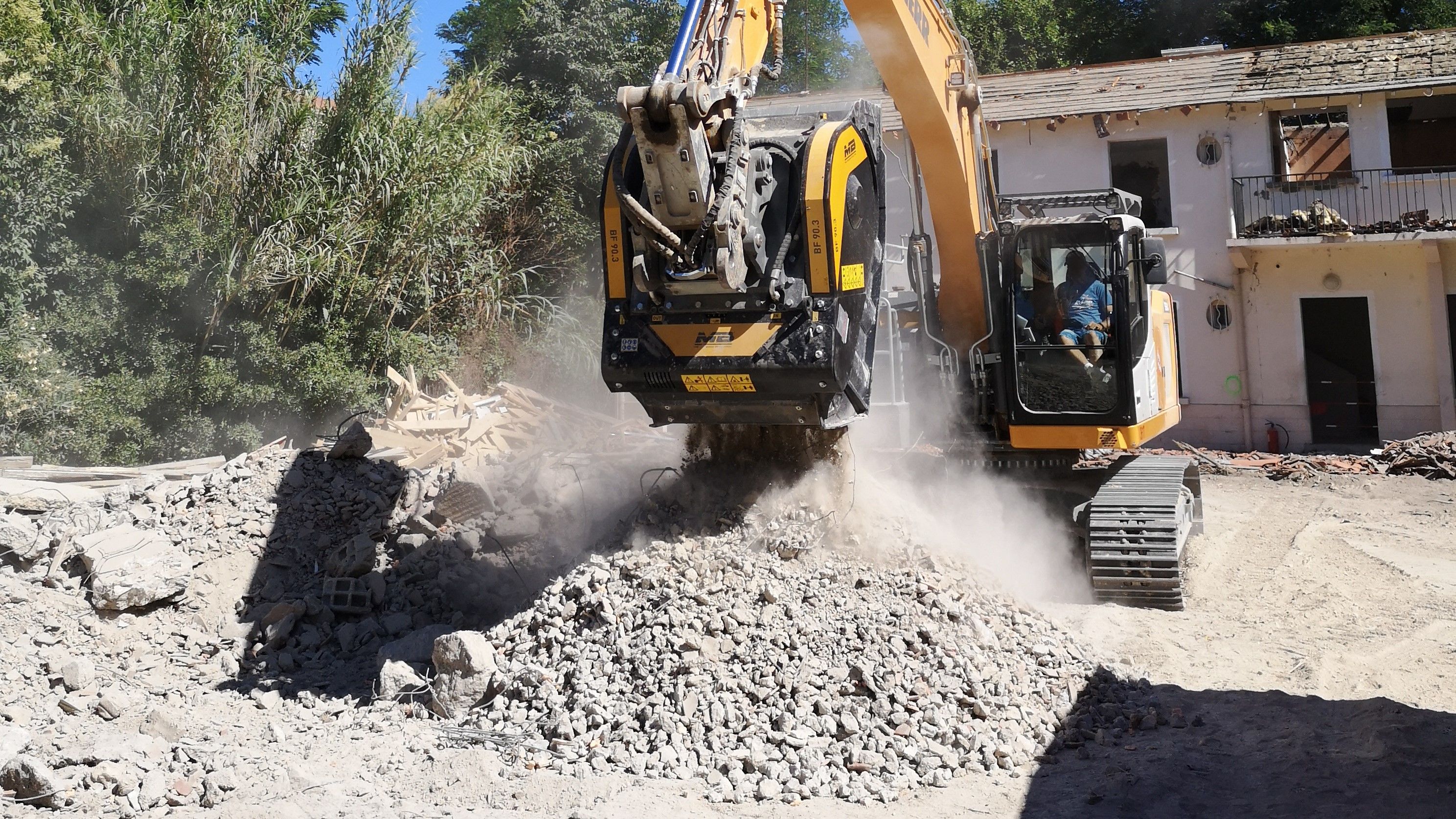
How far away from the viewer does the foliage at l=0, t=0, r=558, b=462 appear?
10891mm

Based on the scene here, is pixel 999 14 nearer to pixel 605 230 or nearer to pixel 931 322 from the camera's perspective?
pixel 931 322

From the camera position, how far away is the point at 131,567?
6.72m

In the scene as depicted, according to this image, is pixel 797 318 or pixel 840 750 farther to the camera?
pixel 797 318

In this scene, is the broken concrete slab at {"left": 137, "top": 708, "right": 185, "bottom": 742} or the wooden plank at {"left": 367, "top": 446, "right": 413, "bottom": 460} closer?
the broken concrete slab at {"left": 137, "top": 708, "right": 185, "bottom": 742}

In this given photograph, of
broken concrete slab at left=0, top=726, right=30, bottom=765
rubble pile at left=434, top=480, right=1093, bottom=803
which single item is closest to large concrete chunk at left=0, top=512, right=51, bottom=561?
broken concrete slab at left=0, top=726, right=30, bottom=765

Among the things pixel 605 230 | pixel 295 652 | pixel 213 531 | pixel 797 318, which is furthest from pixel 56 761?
pixel 797 318

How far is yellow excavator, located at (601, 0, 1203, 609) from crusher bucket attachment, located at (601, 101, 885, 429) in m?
0.01

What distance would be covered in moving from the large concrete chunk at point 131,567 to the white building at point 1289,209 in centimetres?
1370

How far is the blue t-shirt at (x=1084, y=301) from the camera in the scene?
23.9 feet

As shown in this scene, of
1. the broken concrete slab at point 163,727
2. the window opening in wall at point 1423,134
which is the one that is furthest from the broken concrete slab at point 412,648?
the window opening in wall at point 1423,134

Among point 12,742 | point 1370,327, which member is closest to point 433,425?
point 12,742

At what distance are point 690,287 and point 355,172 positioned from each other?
848cm

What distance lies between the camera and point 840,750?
470 centimetres

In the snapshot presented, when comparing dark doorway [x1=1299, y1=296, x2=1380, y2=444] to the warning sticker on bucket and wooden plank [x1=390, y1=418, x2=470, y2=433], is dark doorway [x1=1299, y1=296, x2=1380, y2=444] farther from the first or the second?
the warning sticker on bucket
